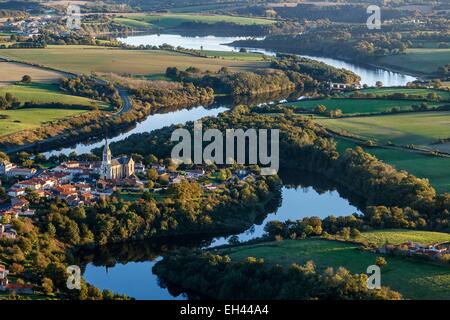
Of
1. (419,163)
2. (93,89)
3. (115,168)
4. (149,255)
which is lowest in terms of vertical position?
(149,255)

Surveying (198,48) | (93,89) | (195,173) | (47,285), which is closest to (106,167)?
(195,173)

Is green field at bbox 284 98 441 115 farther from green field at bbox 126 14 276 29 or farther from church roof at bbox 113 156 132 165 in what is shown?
green field at bbox 126 14 276 29

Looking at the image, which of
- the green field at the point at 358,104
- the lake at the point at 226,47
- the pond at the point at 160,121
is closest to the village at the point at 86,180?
the pond at the point at 160,121

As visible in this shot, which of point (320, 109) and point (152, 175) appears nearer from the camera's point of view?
point (152, 175)

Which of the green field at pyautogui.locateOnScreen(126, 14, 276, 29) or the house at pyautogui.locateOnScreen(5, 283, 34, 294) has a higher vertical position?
the green field at pyautogui.locateOnScreen(126, 14, 276, 29)

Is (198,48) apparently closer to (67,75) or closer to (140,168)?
(67,75)

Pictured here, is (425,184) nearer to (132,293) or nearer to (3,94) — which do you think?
(132,293)

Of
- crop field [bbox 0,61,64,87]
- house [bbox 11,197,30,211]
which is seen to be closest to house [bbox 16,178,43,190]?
house [bbox 11,197,30,211]

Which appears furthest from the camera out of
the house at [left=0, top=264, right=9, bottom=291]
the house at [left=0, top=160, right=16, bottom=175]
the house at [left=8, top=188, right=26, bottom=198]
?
the house at [left=0, top=160, right=16, bottom=175]

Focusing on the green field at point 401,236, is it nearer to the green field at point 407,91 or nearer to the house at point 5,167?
the house at point 5,167
